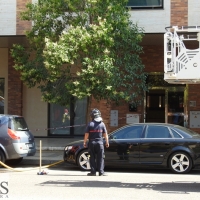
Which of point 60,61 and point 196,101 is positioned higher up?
point 60,61

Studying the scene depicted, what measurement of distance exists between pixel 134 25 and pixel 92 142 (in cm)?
609

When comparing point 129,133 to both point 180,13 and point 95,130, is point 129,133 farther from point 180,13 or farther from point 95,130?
point 180,13

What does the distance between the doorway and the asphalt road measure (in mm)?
7091

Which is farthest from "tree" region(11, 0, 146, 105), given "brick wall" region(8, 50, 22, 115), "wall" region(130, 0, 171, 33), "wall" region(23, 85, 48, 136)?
A: "wall" region(23, 85, 48, 136)

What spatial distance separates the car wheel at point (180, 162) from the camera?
1252 centimetres

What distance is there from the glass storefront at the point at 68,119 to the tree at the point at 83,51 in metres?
5.18

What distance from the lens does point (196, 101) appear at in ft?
65.2

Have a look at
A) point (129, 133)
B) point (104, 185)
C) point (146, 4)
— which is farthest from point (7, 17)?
point (104, 185)

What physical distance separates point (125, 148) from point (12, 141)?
317 centimetres

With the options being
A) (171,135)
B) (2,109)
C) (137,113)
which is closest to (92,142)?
(171,135)

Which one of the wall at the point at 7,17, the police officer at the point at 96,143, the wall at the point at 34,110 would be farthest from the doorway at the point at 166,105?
the police officer at the point at 96,143

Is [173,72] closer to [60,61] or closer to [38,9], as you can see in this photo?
[60,61]

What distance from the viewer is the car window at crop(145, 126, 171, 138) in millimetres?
12867

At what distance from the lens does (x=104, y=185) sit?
405 inches
